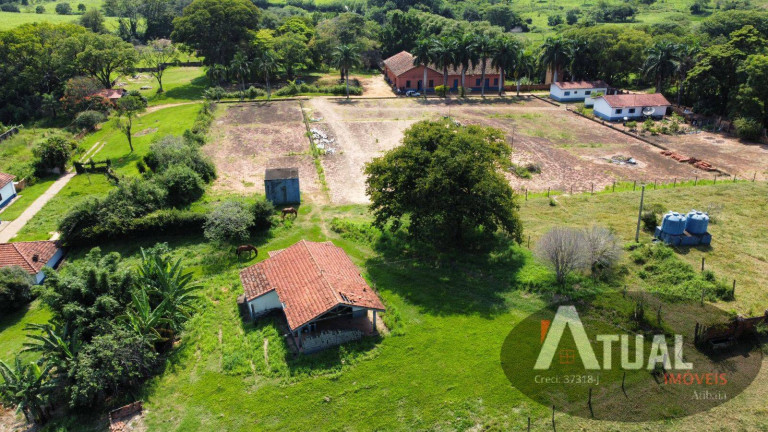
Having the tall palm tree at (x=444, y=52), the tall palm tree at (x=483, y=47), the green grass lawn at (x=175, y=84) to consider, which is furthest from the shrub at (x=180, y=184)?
the tall palm tree at (x=483, y=47)

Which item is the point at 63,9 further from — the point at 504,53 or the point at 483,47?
the point at 504,53

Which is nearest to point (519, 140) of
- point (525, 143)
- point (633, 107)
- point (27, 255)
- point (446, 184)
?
point (525, 143)

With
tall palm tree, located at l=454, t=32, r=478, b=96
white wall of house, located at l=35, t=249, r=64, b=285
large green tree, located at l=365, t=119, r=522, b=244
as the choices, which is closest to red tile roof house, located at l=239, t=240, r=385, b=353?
large green tree, located at l=365, t=119, r=522, b=244

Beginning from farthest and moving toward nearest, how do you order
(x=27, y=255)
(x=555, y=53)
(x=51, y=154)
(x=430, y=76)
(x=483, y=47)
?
1. (x=430, y=76)
2. (x=555, y=53)
3. (x=483, y=47)
4. (x=51, y=154)
5. (x=27, y=255)

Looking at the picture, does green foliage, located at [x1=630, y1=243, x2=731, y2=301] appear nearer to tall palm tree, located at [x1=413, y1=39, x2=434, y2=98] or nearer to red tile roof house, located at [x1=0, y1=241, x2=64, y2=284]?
red tile roof house, located at [x1=0, y1=241, x2=64, y2=284]

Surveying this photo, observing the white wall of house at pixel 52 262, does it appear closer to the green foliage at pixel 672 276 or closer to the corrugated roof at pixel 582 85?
the green foliage at pixel 672 276

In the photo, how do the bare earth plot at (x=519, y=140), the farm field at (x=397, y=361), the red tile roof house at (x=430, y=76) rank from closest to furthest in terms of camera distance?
1. the farm field at (x=397, y=361)
2. the bare earth plot at (x=519, y=140)
3. the red tile roof house at (x=430, y=76)
